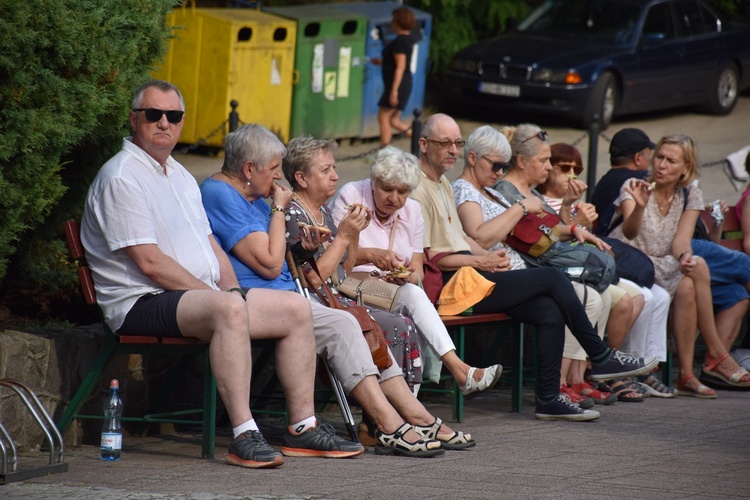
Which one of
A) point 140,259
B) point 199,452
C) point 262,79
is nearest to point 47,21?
point 140,259

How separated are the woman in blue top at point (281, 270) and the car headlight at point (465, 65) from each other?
1090cm

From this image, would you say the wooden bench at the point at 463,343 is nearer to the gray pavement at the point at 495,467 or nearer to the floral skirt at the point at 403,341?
the gray pavement at the point at 495,467

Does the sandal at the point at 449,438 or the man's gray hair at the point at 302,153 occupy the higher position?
the man's gray hair at the point at 302,153

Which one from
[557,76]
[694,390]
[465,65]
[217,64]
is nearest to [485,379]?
[694,390]

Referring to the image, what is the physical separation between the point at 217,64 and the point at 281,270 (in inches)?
315

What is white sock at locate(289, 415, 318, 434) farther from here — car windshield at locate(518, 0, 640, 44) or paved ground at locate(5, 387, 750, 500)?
car windshield at locate(518, 0, 640, 44)

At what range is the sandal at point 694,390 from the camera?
345 inches

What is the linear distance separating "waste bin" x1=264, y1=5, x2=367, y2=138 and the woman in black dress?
383 millimetres

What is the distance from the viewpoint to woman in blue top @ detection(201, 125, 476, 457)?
250 inches

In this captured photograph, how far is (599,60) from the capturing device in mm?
17000

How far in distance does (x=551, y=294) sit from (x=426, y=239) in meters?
0.74

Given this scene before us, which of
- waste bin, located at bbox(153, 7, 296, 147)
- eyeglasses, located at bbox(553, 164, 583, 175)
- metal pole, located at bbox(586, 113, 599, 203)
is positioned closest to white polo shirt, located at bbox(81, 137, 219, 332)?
eyeglasses, located at bbox(553, 164, 583, 175)

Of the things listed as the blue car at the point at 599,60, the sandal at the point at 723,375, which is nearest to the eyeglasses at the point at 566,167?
the sandal at the point at 723,375

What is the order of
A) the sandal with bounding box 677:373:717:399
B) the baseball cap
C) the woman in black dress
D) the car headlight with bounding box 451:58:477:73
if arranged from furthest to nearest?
the car headlight with bounding box 451:58:477:73 → the woman in black dress → the baseball cap → the sandal with bounding box 677:373:717:399
